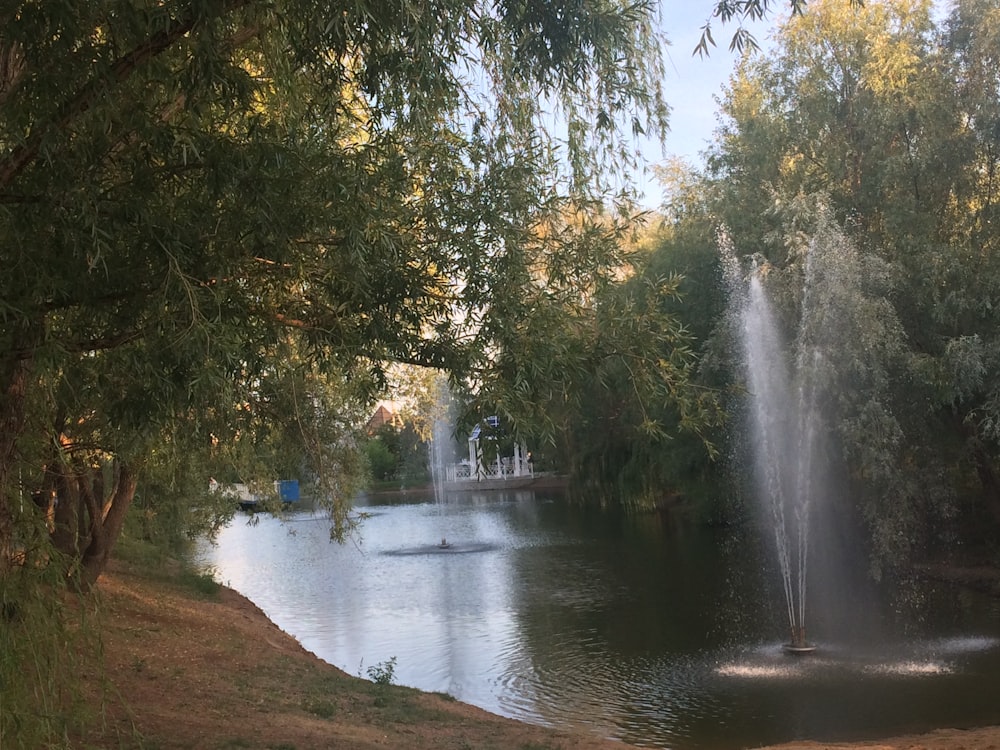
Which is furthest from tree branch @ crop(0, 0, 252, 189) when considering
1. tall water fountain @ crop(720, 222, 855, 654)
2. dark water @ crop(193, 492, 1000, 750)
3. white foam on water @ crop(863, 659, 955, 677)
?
tall water fountain @ crop(720, 222, 855, 654)

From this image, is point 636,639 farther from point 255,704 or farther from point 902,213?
point 902,213

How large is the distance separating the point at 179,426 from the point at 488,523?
25.8m

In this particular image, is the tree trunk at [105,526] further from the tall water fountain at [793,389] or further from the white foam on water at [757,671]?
the tall water fountain at [793,389]

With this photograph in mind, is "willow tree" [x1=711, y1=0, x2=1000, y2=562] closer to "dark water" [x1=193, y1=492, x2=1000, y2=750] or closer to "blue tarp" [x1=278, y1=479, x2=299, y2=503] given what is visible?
"dark water" [x1=193, y1=492, x2=1000, y2=750]

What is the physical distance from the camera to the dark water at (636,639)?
9.51 m

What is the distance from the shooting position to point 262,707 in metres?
8.26

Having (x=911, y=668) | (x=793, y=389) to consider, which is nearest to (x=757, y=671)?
(x=911, y=668)

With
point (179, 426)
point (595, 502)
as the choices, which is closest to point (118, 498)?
point (179, 426)

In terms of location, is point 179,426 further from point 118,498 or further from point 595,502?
point 595,502

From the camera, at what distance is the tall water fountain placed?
14.9 m

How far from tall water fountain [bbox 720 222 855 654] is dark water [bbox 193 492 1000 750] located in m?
1.24

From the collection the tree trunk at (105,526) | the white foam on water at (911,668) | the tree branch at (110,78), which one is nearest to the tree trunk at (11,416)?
the tree branch at (110,78)

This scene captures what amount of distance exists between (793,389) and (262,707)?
10596mm

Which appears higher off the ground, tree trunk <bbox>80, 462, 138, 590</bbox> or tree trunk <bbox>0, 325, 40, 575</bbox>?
tree trunk <bbox>0, 325, 40, 575</bbox>
